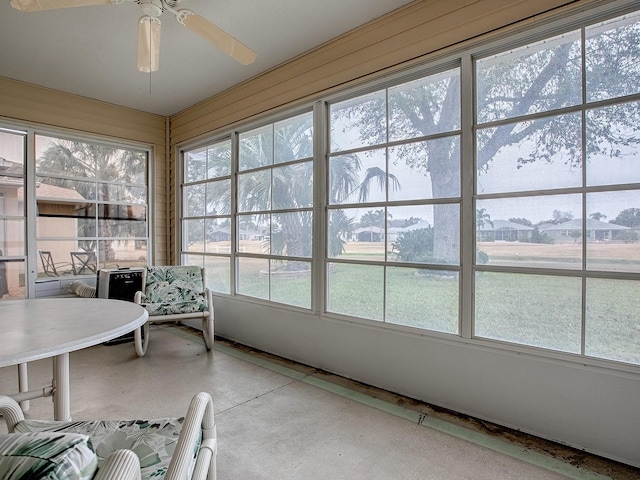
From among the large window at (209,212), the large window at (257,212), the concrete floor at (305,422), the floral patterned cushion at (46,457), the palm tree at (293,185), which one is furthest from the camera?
the large window at (209,212)

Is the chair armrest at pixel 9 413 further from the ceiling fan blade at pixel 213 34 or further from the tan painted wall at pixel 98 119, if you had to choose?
the tan painted wall at pixel 98 119

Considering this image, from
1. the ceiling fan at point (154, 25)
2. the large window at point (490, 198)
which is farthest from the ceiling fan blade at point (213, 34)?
the large window at point (490, 198)

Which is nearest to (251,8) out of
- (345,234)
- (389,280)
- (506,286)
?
(345,234)

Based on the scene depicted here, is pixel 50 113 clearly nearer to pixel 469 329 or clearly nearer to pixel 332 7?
pixel 332 7

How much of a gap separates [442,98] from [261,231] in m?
2.25

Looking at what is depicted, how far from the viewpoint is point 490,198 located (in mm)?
2336

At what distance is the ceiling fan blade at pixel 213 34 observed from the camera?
2.21 m

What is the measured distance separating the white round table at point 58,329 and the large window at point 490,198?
1.80 meters

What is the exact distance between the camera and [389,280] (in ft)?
9.18

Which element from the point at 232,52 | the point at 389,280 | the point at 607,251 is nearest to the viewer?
the point at 607,251

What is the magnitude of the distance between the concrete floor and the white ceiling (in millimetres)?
2930

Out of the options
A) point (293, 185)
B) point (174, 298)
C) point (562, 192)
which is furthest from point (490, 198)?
point (174, 298)

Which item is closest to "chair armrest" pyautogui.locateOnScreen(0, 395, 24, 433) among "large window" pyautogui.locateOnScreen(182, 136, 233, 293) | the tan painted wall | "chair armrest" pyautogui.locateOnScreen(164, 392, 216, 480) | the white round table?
the white round table

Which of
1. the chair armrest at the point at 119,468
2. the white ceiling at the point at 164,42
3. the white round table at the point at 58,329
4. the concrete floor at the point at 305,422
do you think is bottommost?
the concrete floor at the point at 305,422
